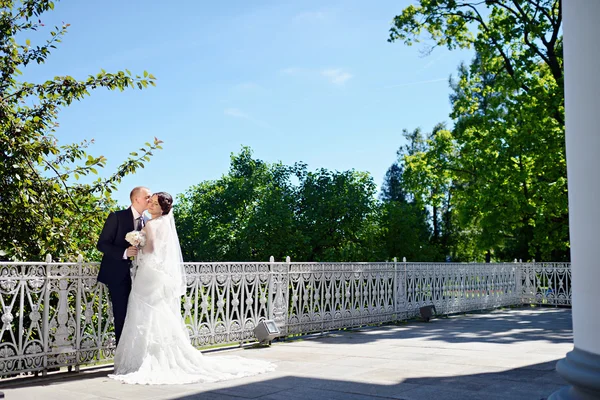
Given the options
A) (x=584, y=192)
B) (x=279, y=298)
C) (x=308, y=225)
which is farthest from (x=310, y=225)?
(x=584, y=192)

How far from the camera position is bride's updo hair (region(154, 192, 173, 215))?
25.0 feet

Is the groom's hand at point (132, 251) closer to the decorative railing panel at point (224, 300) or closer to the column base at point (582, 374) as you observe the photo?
the decorative railing panel at point (224, 300)

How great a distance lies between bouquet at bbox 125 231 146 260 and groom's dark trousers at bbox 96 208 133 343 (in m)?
0.27

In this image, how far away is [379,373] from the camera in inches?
286

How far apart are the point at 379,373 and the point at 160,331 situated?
2.84 meters

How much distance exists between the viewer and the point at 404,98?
Result: 120ft

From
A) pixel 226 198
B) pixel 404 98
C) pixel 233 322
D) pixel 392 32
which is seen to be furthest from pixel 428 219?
pixel 233 322

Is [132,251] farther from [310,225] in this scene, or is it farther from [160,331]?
[310,225]

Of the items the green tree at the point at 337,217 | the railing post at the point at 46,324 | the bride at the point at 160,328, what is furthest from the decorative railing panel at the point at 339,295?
the green tree at the point at 337,217

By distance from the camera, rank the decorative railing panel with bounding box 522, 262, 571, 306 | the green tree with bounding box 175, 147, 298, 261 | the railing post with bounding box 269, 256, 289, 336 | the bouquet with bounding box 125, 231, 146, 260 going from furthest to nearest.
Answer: the green tree with bounding box 175, 147, 298, 261 → the decorative railing panel with bounding box 522, 262, 571, 306 → the railing post with bounding box 269, 256, 289, 336 → the bouquet with bounding box 125, 231, 146, 260

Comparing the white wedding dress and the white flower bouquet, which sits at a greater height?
the white flower bouquet

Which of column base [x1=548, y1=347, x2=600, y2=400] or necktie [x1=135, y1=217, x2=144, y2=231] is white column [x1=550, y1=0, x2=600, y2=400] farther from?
necktie [x1=135, y1=217, x2=144, y2=231]

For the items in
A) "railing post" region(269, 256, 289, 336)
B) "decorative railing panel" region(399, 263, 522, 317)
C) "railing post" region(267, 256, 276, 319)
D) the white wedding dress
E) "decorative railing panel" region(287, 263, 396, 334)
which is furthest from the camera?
"decorative railing panel" region(399, 263, 522, 317)

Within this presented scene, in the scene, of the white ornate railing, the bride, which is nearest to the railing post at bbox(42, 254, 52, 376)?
the white ornate railing
